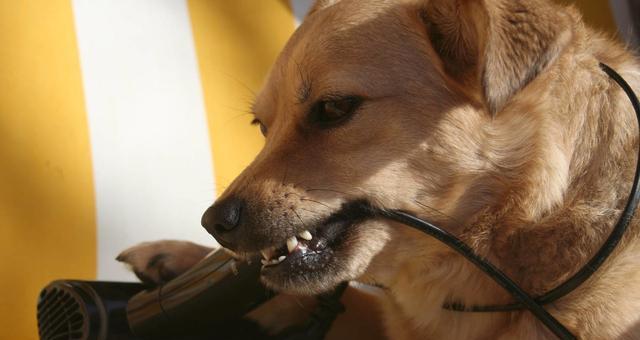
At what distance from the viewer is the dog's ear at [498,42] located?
1725 mm

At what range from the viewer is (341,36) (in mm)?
2068

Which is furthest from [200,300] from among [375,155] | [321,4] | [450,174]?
[321,4]

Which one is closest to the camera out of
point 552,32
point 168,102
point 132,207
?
point 552,32

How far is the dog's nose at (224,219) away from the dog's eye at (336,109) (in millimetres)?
301

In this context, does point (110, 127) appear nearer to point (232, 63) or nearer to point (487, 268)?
point (232, 63)

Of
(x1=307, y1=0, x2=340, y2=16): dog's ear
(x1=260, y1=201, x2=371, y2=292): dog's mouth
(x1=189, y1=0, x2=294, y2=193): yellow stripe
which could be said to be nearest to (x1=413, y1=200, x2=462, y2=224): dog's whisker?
(x1=260, y1=201, x2=371, y2=292): dog's mouth

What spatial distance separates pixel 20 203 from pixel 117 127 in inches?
17.6

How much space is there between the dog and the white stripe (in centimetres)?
93

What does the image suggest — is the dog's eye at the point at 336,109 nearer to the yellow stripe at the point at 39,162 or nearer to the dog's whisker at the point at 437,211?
→ the dog's whisker at the point at 437,211

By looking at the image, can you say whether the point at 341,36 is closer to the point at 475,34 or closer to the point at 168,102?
the point at 475,34

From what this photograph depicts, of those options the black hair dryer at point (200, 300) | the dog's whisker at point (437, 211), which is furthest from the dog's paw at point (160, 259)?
the dog's whisker at point (437, 211)

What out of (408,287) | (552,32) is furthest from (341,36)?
(408,287)

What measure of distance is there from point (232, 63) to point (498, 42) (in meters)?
1.67

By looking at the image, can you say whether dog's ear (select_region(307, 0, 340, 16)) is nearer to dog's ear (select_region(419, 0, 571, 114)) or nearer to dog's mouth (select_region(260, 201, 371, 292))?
dog's ear (select_region(419, 0, 571, 114))
